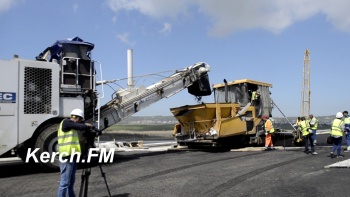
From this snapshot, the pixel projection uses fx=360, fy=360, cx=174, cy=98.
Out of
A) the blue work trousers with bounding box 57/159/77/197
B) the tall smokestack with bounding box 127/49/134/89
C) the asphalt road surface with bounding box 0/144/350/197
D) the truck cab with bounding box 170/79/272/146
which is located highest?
the tall smokestack with bounding box 127/49/134/89

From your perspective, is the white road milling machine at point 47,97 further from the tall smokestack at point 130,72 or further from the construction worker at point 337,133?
the construction worker at point 337,133

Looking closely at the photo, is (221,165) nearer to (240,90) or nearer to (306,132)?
(306,132)

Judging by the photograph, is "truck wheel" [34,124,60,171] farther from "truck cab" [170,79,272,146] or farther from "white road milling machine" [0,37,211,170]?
"truck cab" [170,79,272,146]

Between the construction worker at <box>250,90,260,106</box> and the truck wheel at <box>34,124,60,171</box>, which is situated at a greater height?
the construction worker at <box>250,90,260,106</box>

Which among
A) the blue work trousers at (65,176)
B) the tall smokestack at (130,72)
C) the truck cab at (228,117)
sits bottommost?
the blue work trousers at (65,176)

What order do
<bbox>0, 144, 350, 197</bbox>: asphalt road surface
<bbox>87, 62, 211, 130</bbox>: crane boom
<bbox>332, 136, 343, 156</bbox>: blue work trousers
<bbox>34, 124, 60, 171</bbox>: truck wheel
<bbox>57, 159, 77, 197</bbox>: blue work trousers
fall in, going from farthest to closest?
<bbox>87, 62, 211, 130</bbox>: crane boom < <bbox>332, 136, 343, 156</bbox>: blue work trousers < <bbox>34, 124, 60, 171</bbox>: truck wheel < <bbox>0, 144, 350, 197</bbox>: asphalt road surface < <bbox>57, 159, 77, 197</bbox>: blue work trousers

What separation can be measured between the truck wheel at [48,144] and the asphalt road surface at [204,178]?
23cm

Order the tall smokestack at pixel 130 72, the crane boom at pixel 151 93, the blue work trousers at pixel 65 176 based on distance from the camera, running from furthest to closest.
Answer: the tall smokestack at pixel 130 72 → the crane boom at pixel 151 93 → the blue work trousers at pixel 65 176

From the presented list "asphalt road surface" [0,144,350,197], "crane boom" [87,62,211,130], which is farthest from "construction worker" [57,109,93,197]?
"crane boom" [87,62,211,130]

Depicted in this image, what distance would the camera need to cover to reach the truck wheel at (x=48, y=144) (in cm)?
916

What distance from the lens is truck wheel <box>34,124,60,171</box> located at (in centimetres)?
916

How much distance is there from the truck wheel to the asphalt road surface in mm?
232

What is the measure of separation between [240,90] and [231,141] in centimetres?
223

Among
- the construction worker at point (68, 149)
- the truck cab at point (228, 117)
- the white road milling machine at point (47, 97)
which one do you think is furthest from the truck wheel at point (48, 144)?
the truck cab at point (228, 117)
